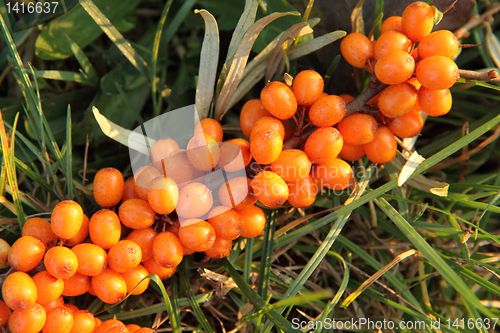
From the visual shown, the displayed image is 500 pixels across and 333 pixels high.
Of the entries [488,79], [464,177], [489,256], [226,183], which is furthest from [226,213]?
[464,177]

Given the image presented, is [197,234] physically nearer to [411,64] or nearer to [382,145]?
[382,145]

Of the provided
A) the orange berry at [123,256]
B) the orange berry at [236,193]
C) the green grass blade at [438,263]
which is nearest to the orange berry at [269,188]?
the orange berry at [236,193]

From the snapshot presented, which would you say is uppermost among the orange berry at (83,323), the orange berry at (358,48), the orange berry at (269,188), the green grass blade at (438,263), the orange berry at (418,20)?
the orange berry at (418,20)

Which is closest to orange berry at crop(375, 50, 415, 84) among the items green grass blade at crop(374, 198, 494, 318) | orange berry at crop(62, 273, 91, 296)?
green grass blade at crop(374, 198, 494, 318)

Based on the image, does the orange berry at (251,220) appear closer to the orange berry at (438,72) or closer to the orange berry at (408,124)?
the orange berry at (408,124)

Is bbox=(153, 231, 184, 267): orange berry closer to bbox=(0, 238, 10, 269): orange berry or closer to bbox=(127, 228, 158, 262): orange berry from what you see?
bbox=(127, 228, 158, 262): orange berry
